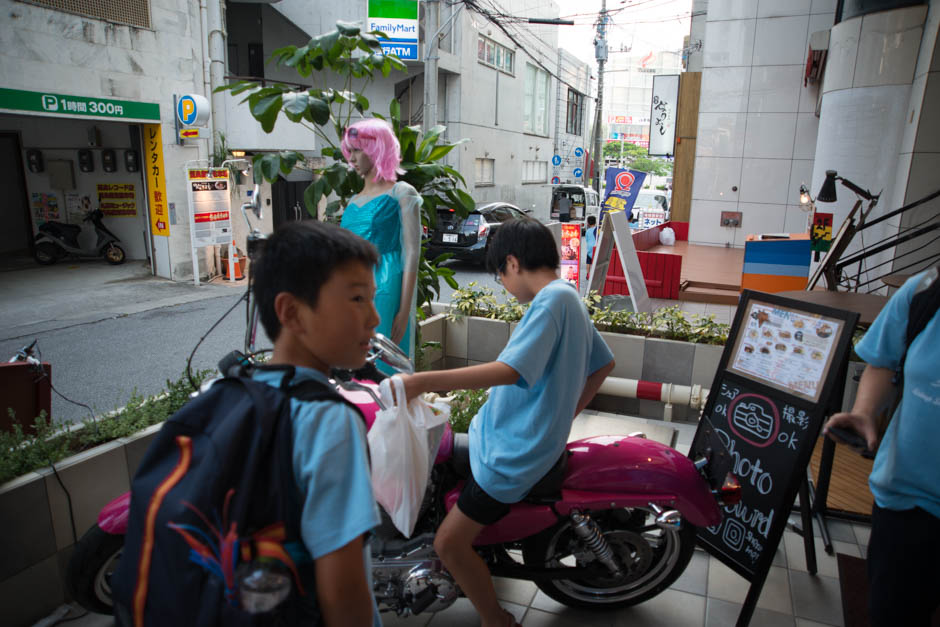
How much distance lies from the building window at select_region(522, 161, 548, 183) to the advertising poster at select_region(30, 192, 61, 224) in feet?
63.2

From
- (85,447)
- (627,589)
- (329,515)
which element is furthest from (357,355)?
(85,447)

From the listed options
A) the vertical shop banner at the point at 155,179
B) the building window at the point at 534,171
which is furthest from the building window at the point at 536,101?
the vertical shop banner at the point at 155,179

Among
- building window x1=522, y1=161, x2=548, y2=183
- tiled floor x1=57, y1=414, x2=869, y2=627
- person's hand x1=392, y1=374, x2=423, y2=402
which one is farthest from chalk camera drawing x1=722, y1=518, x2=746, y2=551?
building window x1=522, y1=161, x2=548, y2=183

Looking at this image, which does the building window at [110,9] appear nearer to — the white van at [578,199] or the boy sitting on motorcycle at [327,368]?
the boy sitting on motorcycle at [327,368]

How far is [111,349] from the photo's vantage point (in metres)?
7.50

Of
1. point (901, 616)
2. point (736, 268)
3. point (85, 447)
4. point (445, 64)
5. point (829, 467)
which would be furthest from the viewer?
point (445, 64)

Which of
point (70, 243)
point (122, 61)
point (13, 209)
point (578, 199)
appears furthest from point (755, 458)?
point (578, 199)

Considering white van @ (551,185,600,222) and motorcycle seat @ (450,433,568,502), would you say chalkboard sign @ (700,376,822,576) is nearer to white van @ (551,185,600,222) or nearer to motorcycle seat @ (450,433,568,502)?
motorcycle seat @ (450,433,568,502)

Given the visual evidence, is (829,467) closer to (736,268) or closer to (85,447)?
Answer: (85,447)

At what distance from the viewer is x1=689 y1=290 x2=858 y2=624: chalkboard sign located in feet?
8.16

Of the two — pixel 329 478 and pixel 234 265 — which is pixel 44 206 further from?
pixel 329 478

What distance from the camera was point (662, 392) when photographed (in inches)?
187


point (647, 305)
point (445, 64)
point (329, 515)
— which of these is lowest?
point (647, 305)

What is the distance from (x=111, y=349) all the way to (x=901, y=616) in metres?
8.02
